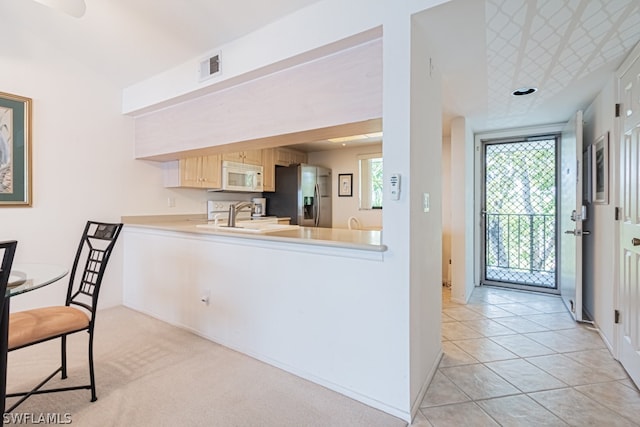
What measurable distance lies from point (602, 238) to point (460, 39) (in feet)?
7.09

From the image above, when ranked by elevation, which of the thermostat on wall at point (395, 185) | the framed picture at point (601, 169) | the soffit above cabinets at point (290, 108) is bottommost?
the thermostat on wall at point (395, 185)

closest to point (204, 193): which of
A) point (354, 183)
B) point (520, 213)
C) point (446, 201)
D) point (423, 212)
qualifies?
point (354, 183)

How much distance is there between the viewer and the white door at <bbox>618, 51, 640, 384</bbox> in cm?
192

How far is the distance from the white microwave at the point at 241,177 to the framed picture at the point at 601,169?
392 centimetres

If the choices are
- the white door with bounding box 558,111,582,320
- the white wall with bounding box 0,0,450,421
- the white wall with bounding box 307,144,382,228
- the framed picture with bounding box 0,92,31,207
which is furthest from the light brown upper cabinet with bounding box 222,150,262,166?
the white door with bounding box 558,111,582,320

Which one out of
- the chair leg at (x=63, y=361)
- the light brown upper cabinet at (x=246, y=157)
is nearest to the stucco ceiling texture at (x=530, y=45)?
the light brown upper cabinet at (x=246, y=157)

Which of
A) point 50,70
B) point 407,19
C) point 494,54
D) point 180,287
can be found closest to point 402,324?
point 407,19

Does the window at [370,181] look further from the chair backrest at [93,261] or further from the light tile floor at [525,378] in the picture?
the chair backrest at [93,261]

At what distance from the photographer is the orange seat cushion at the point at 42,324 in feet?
5.11

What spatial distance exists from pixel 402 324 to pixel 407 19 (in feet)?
5.23

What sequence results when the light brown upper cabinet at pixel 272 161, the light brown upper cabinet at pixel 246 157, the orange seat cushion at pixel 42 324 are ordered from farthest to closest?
the light brown upper cabinet at pixel 272 161 → the light brown upper cabinet at pixel 246 157 → the orange seat cushion at pixel 42 324

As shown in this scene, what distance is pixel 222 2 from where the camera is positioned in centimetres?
208

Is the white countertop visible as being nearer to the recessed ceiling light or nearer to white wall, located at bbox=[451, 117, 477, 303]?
white wall, located at bbox=[451, 117, 477, 303]

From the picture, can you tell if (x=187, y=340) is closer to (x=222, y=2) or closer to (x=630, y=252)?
(x=222, y=2)
